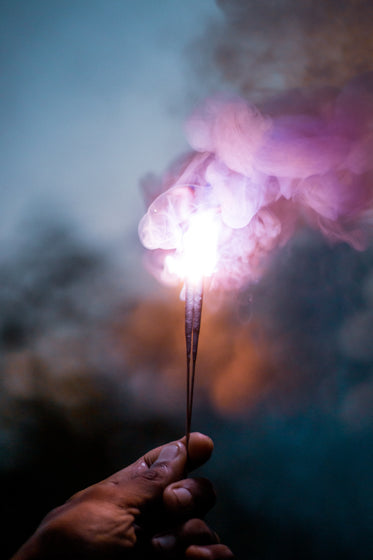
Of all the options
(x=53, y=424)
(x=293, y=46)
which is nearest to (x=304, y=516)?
(x=53, y=424)

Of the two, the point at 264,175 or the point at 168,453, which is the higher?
the point at 264,175

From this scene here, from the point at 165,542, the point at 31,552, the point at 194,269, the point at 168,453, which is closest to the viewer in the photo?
the point at 31,552

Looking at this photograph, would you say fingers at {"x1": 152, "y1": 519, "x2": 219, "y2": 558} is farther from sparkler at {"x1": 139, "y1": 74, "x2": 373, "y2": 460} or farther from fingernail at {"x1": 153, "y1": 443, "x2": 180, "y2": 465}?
sparkler at {"x1": 139, "y1": 74, "x2": 373, "y2": 460}

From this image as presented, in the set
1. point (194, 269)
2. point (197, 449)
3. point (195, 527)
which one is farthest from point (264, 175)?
point (195, 527)

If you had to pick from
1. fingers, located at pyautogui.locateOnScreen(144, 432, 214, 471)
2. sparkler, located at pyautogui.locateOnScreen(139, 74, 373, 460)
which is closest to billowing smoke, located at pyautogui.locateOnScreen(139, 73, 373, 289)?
sparkler, located at pyautogui.locateOnScreen(139, 74, 373, 460)

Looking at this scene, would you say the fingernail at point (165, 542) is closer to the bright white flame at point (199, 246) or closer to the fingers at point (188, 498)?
the fingers at point (188, 498)

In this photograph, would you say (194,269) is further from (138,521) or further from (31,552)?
(31,552)

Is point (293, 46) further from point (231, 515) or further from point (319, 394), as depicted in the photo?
point (231, 515)
